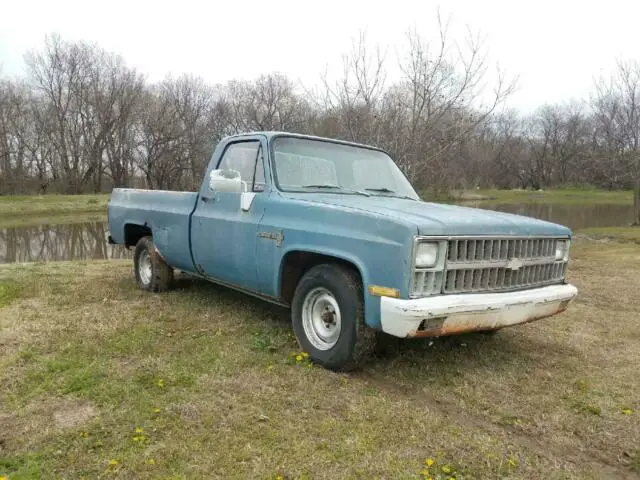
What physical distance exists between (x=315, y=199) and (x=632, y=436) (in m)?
2.76

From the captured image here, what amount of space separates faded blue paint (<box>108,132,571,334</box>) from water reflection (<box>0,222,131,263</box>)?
6.76 meters

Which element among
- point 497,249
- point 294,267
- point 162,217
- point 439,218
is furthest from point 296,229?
point 162,217

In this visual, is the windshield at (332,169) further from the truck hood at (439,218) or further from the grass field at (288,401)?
the grass field at (288,401)

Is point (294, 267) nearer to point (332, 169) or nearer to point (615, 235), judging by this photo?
point (332, 169)

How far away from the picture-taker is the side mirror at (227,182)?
4684mm

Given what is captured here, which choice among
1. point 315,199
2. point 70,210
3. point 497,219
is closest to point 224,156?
point 315,199

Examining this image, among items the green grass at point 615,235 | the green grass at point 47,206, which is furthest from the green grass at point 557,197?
the green grass at point 47,206

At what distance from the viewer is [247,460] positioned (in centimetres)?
280

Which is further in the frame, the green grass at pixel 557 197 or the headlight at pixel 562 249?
the green grass at pixel 557 197

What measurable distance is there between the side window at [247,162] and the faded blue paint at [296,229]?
9cm

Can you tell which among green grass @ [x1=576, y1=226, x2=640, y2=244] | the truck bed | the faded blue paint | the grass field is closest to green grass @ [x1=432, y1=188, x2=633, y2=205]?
green grass @ [x1=576, y1=226, x2=640, y2=244]

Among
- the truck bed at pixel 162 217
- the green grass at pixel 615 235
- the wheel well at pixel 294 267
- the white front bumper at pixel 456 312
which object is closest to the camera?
the white front bumper at pixel 456 312

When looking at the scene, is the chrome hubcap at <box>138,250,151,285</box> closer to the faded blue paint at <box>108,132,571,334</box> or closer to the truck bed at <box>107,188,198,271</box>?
the truck bed at <box>107,188,198,271</box>

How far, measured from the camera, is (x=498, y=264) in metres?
3.84
